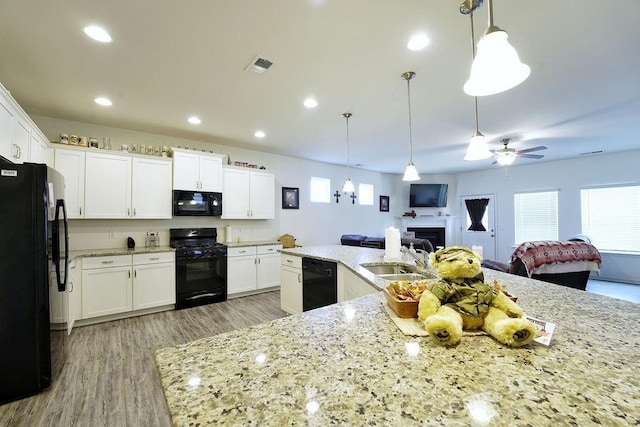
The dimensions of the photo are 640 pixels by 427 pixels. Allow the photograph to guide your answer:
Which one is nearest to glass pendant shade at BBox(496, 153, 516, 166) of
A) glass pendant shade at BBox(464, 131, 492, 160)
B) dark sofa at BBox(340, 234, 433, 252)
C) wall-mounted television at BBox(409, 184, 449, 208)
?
dark sofa at BBox(340, 234, 433, 252)

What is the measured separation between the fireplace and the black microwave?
559 cm

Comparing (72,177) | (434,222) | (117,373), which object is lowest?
(117,373)

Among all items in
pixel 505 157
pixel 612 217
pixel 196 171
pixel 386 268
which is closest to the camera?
pixel 386 268

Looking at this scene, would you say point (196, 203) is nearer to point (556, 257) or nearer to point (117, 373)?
point (117, 373)

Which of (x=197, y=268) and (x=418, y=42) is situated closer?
(x=418, y=42)

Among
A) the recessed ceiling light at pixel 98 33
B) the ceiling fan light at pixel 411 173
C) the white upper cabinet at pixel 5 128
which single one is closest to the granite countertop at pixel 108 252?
the white upper cabinet at pixel 5 128

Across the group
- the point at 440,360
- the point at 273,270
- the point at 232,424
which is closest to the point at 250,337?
the point at 232,424

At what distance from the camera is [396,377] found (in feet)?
2.32

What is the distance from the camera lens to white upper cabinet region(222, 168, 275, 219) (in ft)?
14.8

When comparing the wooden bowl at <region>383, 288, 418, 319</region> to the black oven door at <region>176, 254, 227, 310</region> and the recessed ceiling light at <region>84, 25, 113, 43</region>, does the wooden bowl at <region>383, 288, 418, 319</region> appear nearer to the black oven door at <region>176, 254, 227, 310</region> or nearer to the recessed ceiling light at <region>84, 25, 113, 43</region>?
the recessed ceiling light at <region>84, 25, 113, 43</region>

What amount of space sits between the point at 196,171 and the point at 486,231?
7.45 metres

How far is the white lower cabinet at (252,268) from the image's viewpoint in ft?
13.9

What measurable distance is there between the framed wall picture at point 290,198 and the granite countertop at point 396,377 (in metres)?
4.52

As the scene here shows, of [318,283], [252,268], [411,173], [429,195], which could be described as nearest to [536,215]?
[429,195]
